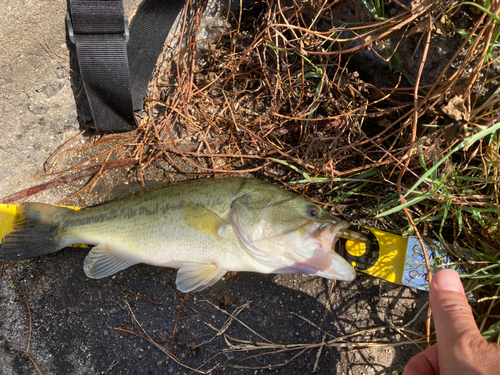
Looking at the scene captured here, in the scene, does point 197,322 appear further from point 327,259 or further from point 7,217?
point 7,217

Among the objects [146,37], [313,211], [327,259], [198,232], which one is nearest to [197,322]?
[198,232]

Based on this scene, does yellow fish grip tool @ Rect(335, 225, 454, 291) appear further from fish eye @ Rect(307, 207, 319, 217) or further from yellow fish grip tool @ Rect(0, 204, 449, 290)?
fish eye @ Rect(307, 207, 319, 217)

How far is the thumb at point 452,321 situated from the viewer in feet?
6.41

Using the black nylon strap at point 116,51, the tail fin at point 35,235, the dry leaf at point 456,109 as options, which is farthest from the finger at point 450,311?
the tail fin at point 35,235

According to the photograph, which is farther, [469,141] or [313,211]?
[313,211]

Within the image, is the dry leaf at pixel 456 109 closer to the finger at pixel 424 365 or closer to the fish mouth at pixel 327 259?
the fish mouth at pixel 327 259

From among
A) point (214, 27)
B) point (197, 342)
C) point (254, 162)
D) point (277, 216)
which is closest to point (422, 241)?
point (277, 216)

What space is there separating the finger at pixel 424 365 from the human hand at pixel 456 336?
0.32 metres

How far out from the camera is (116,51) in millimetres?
2820

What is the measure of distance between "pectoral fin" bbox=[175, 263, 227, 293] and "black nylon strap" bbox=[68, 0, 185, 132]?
158 centimetres

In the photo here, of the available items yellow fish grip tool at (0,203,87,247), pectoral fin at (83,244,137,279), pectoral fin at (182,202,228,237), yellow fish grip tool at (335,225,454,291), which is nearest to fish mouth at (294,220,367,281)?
yellow fish grip tool at (335,225,454,291)

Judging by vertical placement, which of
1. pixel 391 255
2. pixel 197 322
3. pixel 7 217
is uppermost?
pixel 7 217

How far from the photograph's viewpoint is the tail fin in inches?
112

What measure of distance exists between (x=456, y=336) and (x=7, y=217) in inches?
152
